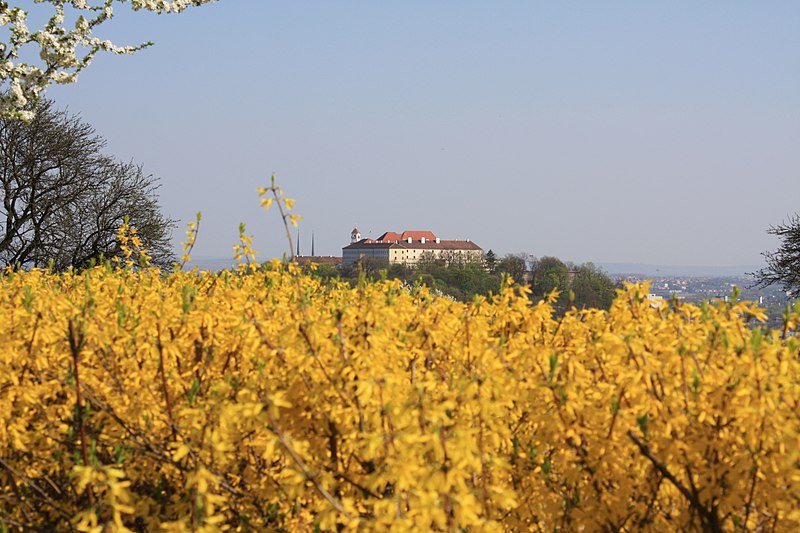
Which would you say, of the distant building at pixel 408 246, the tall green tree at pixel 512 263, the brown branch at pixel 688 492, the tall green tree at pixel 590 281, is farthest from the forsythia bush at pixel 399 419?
the distant building at pixel 408 246

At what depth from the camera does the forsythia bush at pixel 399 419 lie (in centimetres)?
297

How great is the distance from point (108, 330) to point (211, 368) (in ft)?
2.10

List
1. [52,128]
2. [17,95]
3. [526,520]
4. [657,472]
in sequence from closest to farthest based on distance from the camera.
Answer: [657,472]
[526,520]
[17,95]
[52,128]

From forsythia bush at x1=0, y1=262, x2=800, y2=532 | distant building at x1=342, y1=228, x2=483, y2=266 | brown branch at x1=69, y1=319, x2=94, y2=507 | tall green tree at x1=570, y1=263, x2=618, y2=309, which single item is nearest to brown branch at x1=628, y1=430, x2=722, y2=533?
forsythia bush at x1=0, y1=262, x2=800, y2=532

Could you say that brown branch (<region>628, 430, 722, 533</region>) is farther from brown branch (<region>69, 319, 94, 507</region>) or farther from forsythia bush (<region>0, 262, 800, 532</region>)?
brown branch (<region>69, 319, 94, 507</region>)

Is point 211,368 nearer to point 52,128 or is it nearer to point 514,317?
point 514,317

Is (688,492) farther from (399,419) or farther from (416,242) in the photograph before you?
(416,242)

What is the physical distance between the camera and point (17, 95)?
10.1 meters

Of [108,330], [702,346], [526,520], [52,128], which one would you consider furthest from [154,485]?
[52,128]

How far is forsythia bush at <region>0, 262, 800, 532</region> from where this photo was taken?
2.97 meters

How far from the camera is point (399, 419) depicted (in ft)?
9.29

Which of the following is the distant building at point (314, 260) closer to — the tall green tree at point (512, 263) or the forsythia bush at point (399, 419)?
the forsythia bush at point (399, 419)

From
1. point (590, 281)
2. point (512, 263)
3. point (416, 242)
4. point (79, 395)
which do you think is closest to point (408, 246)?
point (416, 242)

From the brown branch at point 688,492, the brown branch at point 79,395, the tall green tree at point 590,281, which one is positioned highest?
the brown branch at point 79,395
